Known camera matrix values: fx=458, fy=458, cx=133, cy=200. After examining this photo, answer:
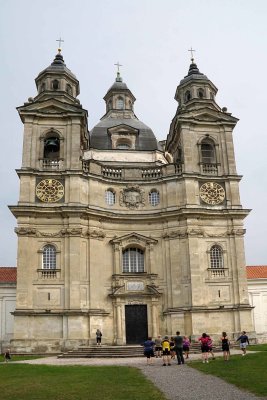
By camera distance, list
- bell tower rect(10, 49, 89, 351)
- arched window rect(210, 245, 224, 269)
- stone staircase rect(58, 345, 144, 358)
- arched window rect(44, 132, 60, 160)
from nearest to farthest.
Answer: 1. stone staircase rect(58, 345, 144, 358)
2. bell tower rect(10, 49, 89, 351)
3. arched window rect(210, 245, 224, 269)
4. arched window rect(44, 132, 60, 160)

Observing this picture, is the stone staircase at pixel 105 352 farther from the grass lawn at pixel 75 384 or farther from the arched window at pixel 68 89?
the arched window at pixel 68 89

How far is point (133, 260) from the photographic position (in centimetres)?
3694

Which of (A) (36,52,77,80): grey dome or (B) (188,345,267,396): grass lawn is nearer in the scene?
(B) (188,345,267,396): grass lawn

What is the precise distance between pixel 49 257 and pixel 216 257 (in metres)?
12.9

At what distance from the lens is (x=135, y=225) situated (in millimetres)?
37656

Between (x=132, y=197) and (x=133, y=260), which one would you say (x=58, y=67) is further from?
(x=133, y=260)

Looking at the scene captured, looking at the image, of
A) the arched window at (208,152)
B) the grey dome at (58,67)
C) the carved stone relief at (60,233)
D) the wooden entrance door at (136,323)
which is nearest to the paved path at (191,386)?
the wooden entrance door at (136,323)

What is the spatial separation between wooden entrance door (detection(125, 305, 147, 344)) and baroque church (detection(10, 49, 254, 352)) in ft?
0.25

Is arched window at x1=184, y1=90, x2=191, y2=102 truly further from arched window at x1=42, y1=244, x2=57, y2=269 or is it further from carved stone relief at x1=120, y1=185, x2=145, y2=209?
arched window at x1=42, y1=244, x2=57, y2=269

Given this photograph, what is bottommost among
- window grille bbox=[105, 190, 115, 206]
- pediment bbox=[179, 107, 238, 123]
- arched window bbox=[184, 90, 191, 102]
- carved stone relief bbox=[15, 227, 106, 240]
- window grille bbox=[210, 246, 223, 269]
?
window grille bbox=[210, 246, 223, 269]

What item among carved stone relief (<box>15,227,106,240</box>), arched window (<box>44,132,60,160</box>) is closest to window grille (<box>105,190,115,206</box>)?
carved stone relief (<box>15,227,106,240</box>)

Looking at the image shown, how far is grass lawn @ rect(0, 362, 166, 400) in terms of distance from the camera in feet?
42.4

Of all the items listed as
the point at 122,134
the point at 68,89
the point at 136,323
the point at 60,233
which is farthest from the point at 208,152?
the point at 136,323

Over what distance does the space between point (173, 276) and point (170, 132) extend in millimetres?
15391
